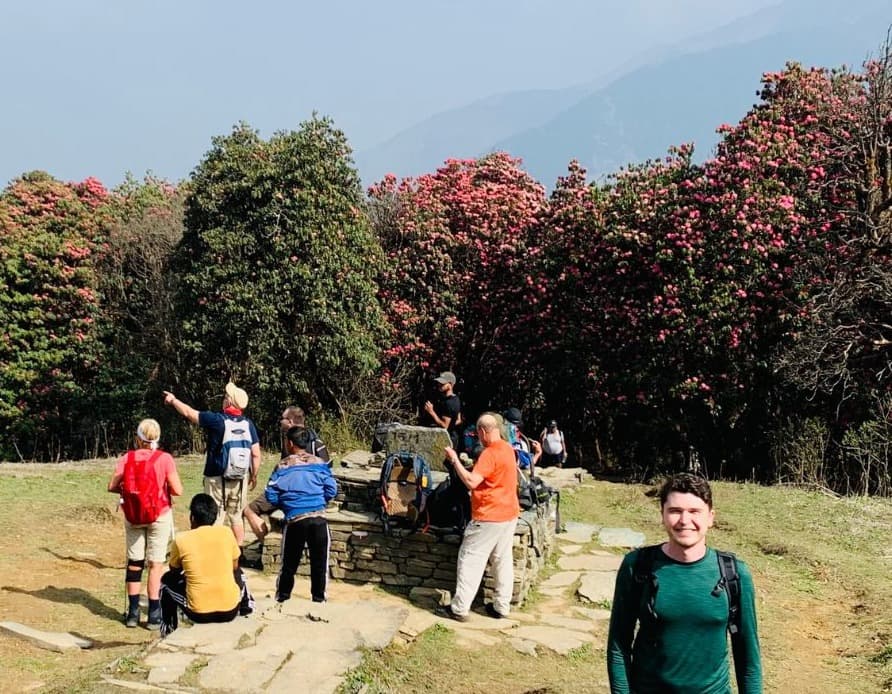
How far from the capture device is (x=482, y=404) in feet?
70.7

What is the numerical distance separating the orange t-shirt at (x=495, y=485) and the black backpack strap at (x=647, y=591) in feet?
13.4

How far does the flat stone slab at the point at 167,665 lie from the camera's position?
511cm

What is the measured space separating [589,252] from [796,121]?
484cm

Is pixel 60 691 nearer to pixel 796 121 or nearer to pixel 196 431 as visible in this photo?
pixel 196 431

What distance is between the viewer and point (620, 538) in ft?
35.7

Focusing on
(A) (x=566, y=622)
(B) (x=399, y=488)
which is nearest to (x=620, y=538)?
(A) (x=566, y=622)

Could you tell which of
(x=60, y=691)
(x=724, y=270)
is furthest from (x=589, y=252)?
(x=60, y=691)

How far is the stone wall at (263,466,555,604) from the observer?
8688 mm

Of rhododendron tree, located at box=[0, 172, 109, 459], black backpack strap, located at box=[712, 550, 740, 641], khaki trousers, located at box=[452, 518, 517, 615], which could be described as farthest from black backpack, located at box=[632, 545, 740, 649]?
rhododendron tree, located at box=[0, 172, 109, 459]

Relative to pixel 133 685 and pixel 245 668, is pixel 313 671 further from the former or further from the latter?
pixel 133 685

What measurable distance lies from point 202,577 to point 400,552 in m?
3.26

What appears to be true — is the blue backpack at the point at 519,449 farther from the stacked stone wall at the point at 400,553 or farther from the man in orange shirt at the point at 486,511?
the man in orange shirt at the point at 486,511

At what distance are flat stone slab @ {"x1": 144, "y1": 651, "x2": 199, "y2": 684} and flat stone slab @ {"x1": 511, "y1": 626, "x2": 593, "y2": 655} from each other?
3.16 metres

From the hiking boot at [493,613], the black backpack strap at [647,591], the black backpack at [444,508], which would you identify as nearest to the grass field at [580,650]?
the hiking boot at [493,613]
